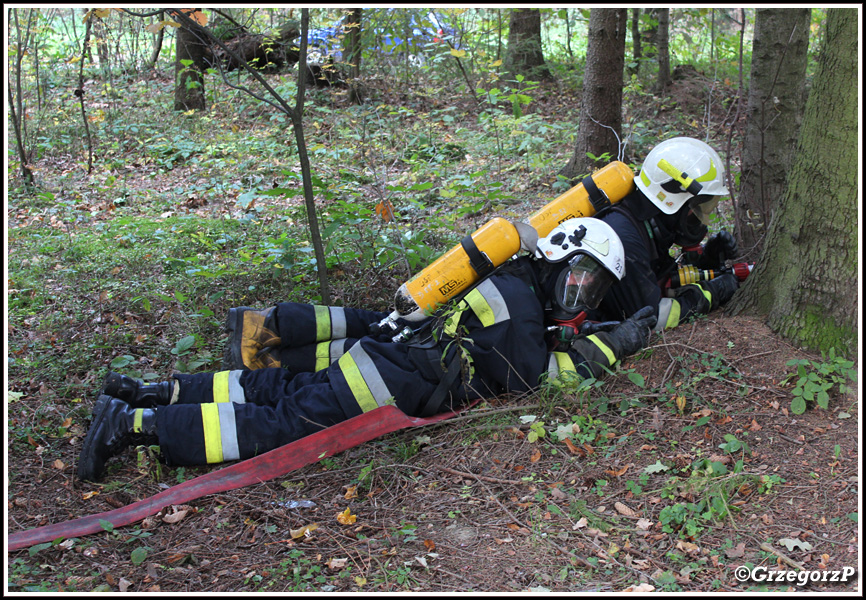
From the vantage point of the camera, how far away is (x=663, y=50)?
894cm

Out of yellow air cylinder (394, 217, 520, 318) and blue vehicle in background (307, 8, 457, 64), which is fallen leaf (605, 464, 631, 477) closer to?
yellow air cylinder (394, 217, 520, 318)

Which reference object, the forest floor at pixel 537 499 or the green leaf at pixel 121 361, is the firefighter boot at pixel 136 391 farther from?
the green leaf at pixel 121 361

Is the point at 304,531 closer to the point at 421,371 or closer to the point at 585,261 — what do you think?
the point at 421,371

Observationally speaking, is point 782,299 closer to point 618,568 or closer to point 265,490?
point 618,568

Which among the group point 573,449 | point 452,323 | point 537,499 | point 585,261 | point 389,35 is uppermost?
point 389,35

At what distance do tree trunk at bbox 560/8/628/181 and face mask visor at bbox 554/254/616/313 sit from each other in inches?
100

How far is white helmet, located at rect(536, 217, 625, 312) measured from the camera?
11.4ft

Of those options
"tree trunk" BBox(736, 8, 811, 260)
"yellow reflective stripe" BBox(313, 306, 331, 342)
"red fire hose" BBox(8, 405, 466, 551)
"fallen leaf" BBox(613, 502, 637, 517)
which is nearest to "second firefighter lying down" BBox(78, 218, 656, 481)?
"red fire hose" BBox(8, 405, 466, 551)

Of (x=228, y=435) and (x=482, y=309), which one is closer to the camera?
(x=228, y=435)

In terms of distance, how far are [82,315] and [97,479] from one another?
6.08 ft

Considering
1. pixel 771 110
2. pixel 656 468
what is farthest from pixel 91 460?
pixel 771 110

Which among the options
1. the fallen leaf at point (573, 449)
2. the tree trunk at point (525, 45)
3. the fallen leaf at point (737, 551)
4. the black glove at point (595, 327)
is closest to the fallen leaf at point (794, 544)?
the fallen leaf at point (737, 551)

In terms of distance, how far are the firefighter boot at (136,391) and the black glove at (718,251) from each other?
11.6 feet

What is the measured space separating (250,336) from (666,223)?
2.69m
